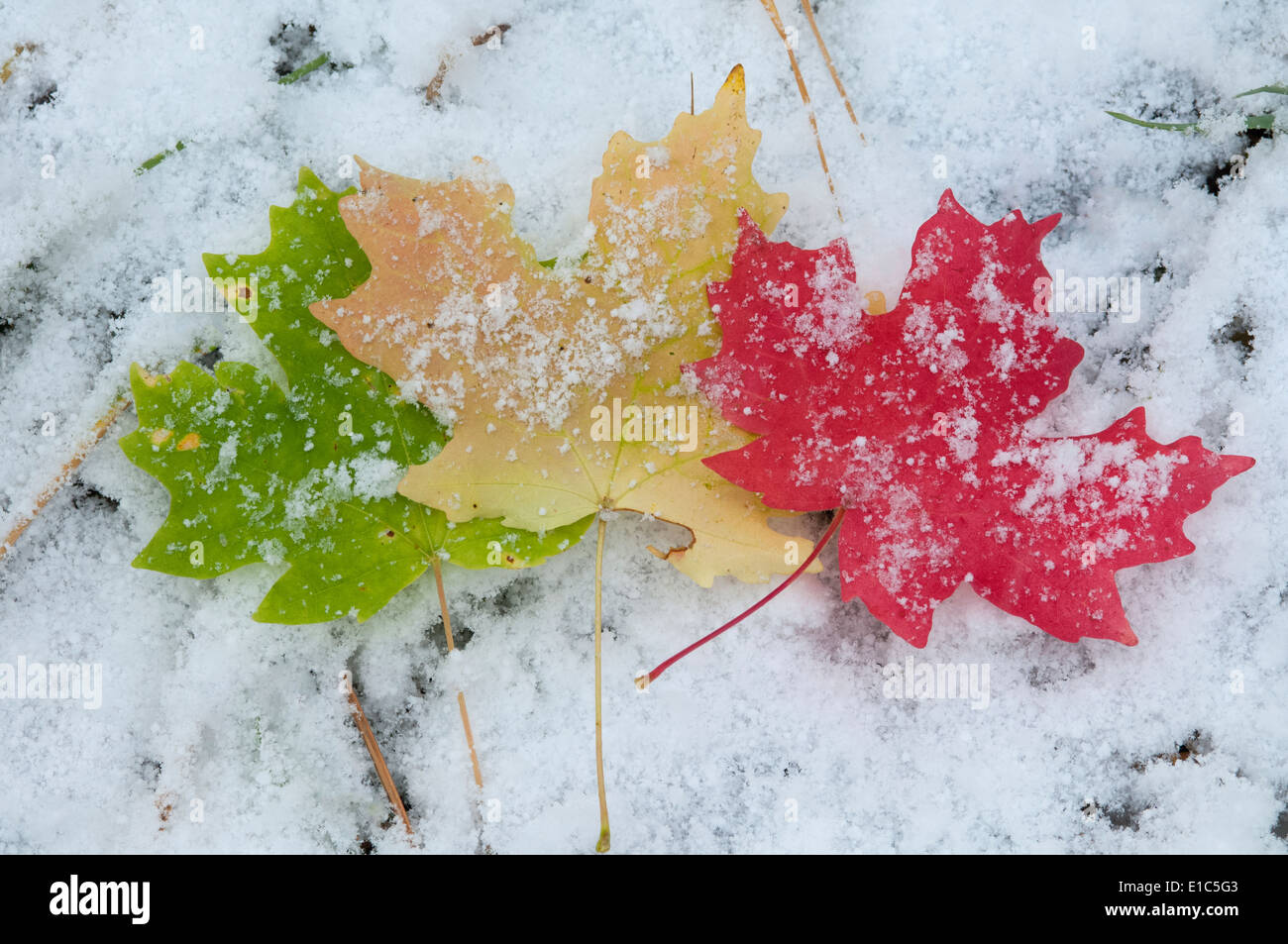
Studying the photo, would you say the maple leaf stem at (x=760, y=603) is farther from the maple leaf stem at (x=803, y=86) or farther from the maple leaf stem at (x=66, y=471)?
the maple leaf stem at (x=66, y=471)

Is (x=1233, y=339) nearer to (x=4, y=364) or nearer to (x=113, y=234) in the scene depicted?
(x=113, y=234)

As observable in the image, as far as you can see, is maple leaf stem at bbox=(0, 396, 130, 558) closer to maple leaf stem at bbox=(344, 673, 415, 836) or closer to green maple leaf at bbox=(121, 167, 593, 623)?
green maple leaf at bbox=(121, 167, 593, 623)

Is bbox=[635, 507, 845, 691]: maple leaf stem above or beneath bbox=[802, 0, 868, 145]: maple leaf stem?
beneath

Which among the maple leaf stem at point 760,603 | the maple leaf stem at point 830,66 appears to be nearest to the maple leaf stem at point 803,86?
the maple leaf stem at point 830,66

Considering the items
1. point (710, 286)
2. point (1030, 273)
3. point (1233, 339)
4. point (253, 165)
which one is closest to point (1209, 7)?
point (1233, 339)

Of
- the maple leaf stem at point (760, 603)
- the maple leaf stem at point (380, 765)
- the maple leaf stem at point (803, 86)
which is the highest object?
the maple leaf stem at point (803, 86)

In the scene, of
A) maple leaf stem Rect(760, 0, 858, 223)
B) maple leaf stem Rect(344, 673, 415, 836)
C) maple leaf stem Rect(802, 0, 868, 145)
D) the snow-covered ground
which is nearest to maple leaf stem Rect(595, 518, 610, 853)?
the snow-covered ground
